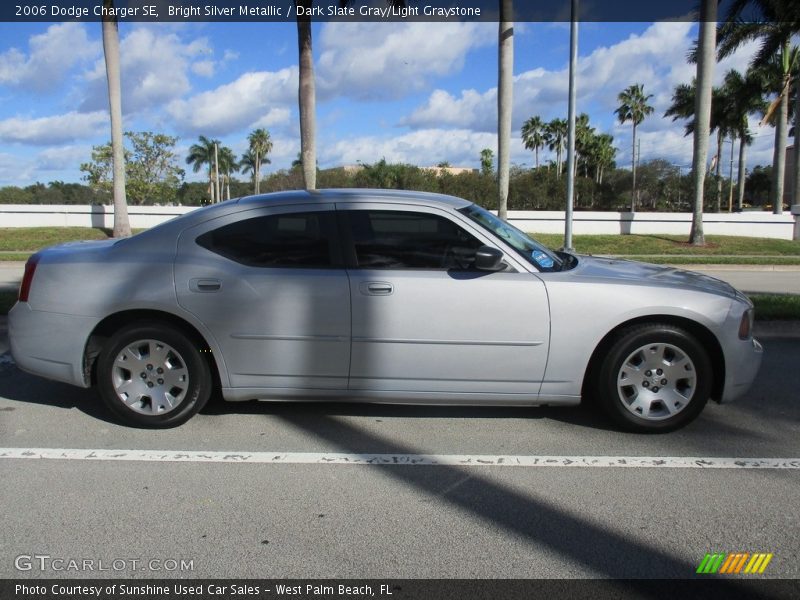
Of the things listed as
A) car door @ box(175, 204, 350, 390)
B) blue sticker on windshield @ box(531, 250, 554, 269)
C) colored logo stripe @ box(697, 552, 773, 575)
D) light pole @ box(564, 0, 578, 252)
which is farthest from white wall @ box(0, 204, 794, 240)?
colored logo stripe @ box(697, 552, 773, 575)

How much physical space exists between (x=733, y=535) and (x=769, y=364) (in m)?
3.77

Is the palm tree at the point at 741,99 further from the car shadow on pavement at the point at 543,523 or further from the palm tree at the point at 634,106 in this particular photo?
the car shadow on pavement at the point at 543,523

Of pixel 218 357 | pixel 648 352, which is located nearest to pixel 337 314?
pixel 218 357

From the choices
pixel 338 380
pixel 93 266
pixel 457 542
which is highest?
pixel 93 266

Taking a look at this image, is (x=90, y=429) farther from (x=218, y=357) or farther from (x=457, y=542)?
(x=457, y=542)

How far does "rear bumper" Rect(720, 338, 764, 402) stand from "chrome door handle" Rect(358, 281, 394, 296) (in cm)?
228

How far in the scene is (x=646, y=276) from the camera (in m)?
4.48

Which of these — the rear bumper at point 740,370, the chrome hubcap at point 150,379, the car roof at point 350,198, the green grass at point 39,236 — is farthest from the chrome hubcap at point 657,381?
the green grass at point 39,236

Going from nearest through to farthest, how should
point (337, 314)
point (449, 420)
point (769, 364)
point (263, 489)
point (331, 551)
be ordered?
point (331, 551)
point (263, 489)
point (337, 314)
point (449, 420)
point (769, 364)

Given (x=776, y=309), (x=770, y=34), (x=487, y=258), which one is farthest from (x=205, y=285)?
(x=770, y=34)

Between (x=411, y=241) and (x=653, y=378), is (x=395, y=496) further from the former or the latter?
(x=653, y=378)

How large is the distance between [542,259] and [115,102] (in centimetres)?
1983

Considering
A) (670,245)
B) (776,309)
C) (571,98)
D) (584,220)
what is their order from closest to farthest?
(776,309) → (571,98) → (670,245) → (584,220)

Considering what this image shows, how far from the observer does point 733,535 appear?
10.1 feet
